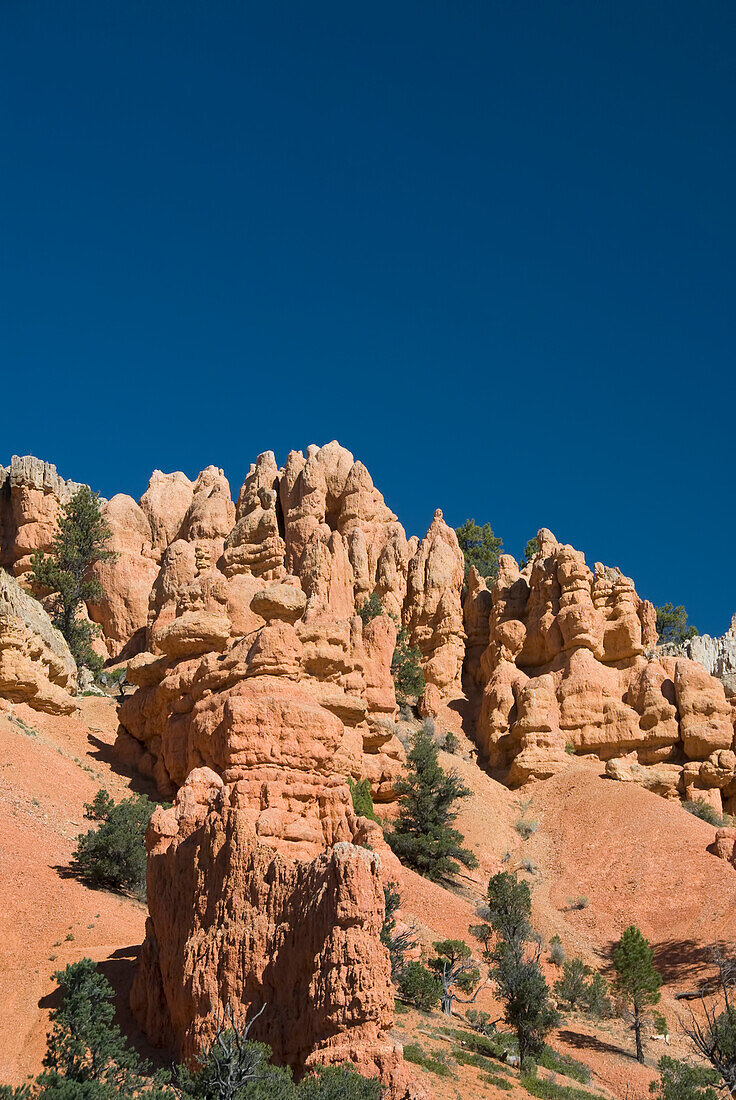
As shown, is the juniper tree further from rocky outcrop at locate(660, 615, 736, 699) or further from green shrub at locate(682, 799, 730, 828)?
rocky outcrop at locate(660, 615, 736, 699)

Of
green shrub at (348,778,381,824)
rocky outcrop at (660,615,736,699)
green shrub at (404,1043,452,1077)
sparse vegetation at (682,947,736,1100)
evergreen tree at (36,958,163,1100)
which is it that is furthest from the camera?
rocky outcrop at (660,615,736,699)

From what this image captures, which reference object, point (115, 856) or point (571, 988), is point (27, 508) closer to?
point (115, 856)

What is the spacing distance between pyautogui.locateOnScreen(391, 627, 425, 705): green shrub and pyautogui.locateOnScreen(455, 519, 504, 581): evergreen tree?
14406mm

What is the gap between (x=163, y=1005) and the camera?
19406 millimetres

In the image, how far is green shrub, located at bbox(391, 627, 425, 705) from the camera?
53.0 metres

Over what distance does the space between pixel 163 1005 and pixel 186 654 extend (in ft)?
55.9

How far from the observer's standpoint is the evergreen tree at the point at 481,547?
69287 mm

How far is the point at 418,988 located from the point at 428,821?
13.1 m

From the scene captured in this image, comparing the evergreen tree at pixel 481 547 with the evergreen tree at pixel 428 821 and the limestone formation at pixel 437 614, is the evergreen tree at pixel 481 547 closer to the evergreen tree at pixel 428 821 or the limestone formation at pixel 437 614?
the limestone formation at pixel 437 614

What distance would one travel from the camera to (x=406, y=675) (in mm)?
53406

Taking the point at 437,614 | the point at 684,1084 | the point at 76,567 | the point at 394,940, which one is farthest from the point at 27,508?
the point at 684,1084

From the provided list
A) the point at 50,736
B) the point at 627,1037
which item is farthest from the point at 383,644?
the point at 627,1037

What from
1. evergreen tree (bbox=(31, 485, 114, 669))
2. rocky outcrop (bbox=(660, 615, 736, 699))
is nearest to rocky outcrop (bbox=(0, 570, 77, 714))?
evergreen tree (bbox=(31, 485, 114, 669))

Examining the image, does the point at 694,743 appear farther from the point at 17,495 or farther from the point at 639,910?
the point at 17,495
